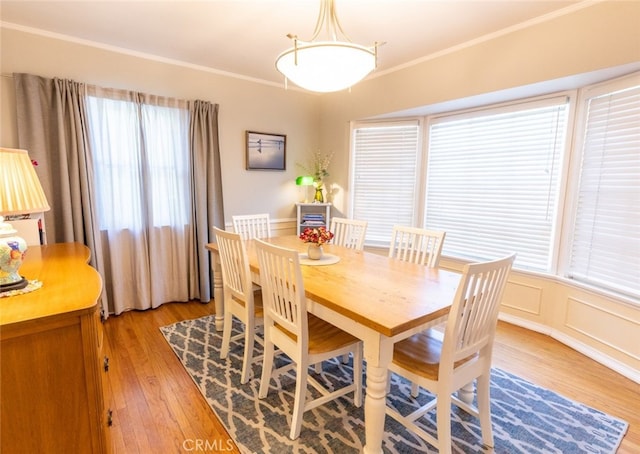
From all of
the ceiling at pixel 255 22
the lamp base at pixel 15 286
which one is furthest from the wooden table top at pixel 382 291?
the ceiling at pixel 255 22

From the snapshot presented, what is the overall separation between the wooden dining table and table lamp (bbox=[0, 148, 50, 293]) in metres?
1.14

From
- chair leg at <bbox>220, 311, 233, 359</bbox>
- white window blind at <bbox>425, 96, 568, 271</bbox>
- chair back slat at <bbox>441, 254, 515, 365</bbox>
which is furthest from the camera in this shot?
white window blind at <bbox>425, 96, 568, 271</bbox>

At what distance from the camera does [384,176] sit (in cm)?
403

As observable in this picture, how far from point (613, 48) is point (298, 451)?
10.5ft

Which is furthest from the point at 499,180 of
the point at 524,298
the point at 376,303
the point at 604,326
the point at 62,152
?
the point at 62,152

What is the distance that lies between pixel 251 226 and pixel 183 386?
150 cm

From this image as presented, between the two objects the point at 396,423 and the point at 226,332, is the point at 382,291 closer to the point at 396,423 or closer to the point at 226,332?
the point at 396,423

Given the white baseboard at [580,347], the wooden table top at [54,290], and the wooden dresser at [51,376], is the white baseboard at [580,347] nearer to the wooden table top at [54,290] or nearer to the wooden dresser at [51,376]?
the wooden dresser at [51,376]

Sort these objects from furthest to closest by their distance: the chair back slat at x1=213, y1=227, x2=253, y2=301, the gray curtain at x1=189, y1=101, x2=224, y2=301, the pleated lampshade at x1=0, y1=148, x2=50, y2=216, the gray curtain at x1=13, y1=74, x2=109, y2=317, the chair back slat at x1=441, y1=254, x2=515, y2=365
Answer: the gray curtain at x1=189, y1=101, x2=224, y2=301 → the gray curtain at x1=13, y1=74, x2=109, y2=317 → the chair back slat at x1=213, y1=227, x2=253, y2=301 → the chair back slat at x1=441, y1=254, x2=515, y2=365 → the pleated lampshade at x1=0, y1=148, x2=50, y2=216

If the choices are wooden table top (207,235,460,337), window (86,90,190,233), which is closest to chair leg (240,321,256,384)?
wooden table top (207,235,460,337)

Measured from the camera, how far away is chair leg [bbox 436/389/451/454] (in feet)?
4.58

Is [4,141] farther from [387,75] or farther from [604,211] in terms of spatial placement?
[604,211]

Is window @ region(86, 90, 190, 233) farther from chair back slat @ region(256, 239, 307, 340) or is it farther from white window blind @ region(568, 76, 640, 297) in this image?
white window blind @ region(568, 76, 640, 297)

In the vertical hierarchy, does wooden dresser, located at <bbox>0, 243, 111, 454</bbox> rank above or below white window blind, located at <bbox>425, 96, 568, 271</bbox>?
below
